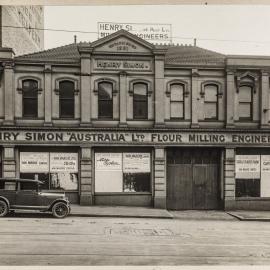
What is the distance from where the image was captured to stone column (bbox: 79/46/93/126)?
67.9 ft

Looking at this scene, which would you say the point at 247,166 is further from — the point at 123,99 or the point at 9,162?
the point at 9,162

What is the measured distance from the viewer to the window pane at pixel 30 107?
67.8ft

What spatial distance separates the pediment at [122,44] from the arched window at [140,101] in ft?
5.98

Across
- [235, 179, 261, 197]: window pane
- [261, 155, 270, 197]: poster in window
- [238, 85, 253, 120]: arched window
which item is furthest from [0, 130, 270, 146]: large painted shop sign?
[235, 179, 261, 197]: window pane

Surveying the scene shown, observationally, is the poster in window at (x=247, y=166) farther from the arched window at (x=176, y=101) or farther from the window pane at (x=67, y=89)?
the window pane at (x=67, y=89)

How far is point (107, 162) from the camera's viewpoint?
21016 mm

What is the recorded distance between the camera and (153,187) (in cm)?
2109

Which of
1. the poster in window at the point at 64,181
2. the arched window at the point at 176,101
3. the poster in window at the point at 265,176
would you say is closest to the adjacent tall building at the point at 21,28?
the poster in window at the point at 64,181

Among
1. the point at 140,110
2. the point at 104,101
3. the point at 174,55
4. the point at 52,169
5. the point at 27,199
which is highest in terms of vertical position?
the point at 174,55

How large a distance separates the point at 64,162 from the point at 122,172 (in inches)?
117

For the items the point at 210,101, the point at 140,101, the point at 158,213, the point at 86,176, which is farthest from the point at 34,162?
the point at 210,101

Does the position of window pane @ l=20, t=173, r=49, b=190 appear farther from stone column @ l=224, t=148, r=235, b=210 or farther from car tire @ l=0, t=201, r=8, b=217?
stone column @ l=224, t=148, r=235, b=210

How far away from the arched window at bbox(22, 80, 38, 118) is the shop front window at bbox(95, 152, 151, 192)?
3895 mm

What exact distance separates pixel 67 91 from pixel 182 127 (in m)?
6.14
